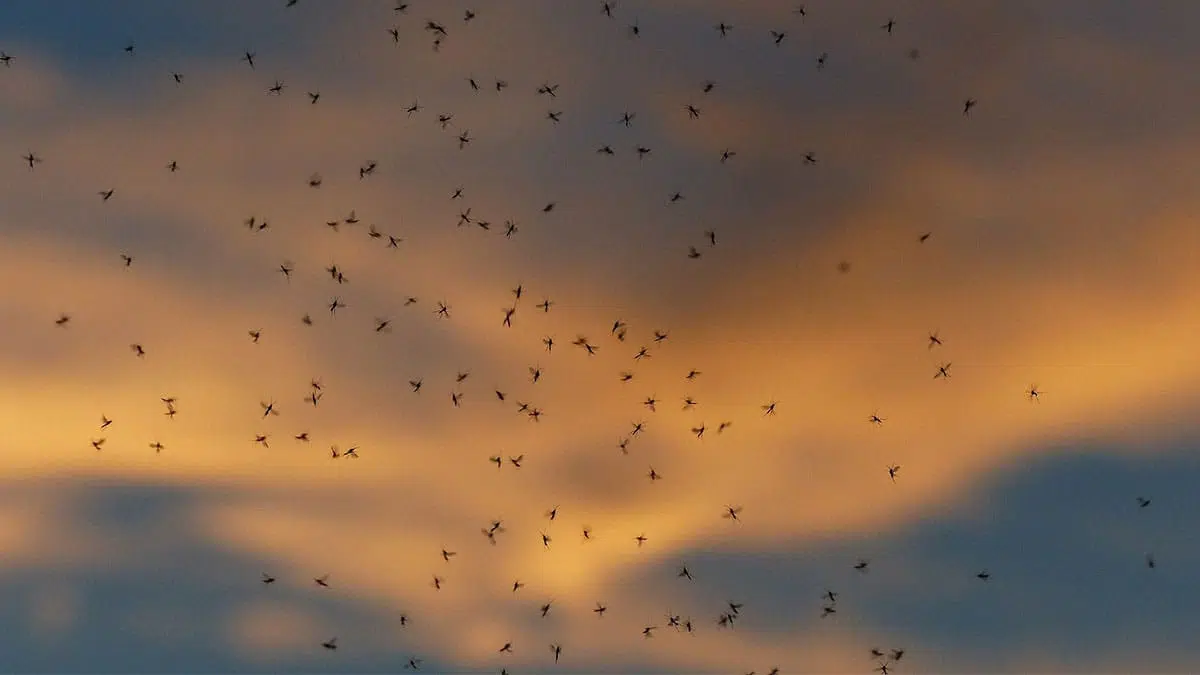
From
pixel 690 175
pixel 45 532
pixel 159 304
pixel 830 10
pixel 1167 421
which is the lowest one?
pixel 45 532

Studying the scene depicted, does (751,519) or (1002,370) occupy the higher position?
(1002,370)

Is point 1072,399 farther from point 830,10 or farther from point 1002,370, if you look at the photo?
point 830,10

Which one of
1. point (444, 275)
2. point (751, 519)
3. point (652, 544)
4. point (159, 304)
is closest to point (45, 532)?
point (159, 304)

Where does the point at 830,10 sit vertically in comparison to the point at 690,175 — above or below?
above

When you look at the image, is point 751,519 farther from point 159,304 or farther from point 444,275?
point 159,304

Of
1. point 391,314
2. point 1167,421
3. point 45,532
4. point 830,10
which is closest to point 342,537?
point 391,314
